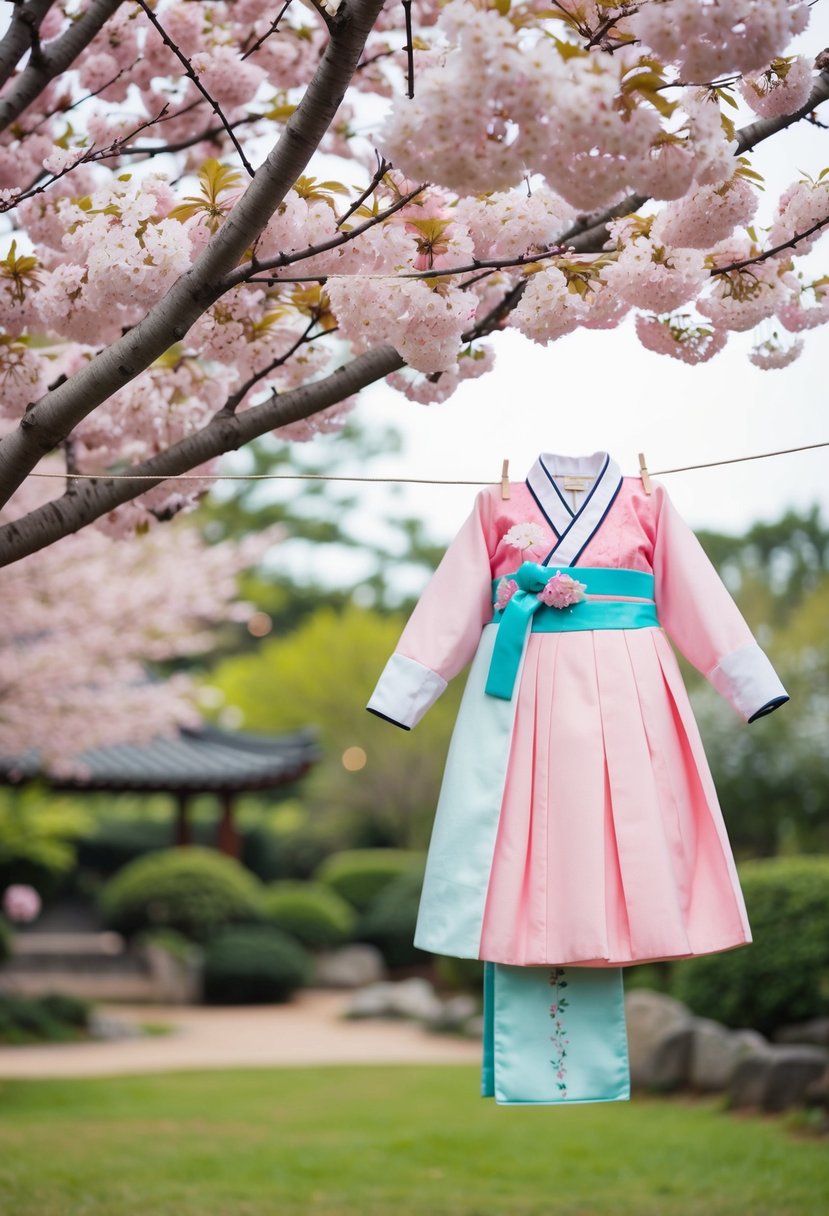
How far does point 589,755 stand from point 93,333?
1.46 meters

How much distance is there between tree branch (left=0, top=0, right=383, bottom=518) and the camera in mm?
1960

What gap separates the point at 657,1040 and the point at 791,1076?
1.12m

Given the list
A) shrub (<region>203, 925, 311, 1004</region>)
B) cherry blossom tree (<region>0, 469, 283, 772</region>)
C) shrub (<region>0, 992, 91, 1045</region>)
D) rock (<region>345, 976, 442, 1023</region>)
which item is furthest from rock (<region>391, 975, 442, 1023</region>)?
cherry blossom tree (<region>0, 469, 283, 772</region>)

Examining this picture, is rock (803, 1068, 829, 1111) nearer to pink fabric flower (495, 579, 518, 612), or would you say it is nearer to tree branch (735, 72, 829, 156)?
pink fabric flower (495, 579, 518, 612)

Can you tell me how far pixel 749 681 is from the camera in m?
2.69

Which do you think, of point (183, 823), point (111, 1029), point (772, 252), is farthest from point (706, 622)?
point (183, 823)

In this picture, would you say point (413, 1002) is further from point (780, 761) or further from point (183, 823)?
point (780, 761)

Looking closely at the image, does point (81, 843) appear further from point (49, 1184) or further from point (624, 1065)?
point (624, 1065)

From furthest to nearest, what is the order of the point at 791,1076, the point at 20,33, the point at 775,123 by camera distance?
the point at 791,1076 < the point at 20,33 < the point at 775,123

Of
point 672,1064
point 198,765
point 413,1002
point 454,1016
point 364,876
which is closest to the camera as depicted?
point 672,1064

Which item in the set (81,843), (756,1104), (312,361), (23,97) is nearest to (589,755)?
(312,361)

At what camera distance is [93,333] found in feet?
8.96

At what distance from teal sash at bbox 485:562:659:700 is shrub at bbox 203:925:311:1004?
9845mm

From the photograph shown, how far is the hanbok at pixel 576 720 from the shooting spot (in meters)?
2.56
